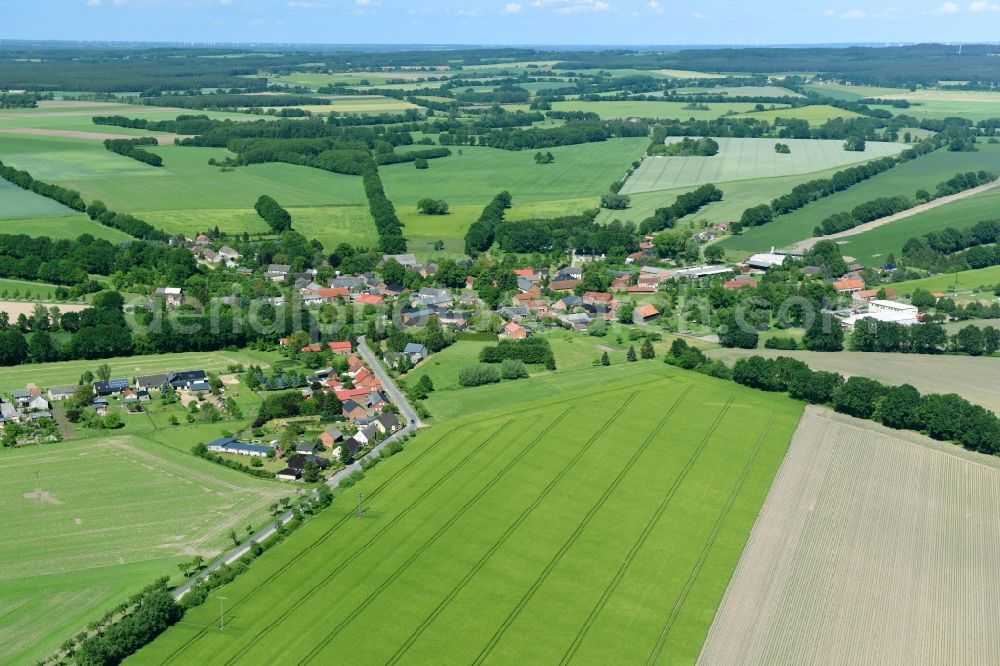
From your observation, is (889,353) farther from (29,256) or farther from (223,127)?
(223,127)

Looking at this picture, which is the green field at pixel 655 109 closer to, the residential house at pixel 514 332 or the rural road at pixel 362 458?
the residential house at pixel 514 332

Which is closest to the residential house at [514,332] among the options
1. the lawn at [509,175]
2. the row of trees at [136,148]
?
the lawn at [509,175]

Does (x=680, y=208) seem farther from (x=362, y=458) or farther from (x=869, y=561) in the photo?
(x=869, y=561)

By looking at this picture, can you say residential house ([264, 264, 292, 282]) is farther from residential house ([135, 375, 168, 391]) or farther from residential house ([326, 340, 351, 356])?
residential house ([135, 375, 168, 391])

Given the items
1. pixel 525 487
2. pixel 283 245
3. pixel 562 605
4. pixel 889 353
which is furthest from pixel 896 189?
pixel 562 605

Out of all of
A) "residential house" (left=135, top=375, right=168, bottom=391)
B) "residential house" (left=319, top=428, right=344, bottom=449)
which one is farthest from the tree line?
"residential house" (left=135, top=375, right=168, bottom=391)

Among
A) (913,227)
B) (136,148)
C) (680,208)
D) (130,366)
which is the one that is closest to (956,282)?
(913,227)

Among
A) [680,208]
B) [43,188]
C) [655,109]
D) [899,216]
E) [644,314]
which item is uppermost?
[655,109]
